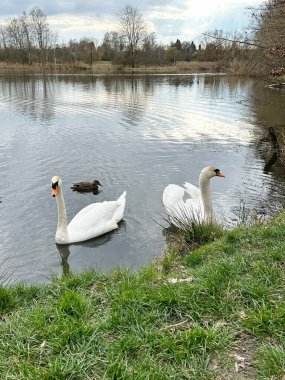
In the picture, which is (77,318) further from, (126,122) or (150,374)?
(126,122)

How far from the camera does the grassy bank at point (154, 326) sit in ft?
9.30

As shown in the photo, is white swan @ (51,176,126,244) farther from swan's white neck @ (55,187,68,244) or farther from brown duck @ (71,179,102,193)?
brown duck @ (71,179,102,193)

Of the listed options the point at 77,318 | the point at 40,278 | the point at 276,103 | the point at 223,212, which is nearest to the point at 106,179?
the point at 223,212

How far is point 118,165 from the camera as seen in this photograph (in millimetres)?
12820

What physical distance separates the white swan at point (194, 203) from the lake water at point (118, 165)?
1.38ft

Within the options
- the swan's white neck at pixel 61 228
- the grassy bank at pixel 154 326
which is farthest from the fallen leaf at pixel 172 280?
the swan's white neck at pixel 61 228

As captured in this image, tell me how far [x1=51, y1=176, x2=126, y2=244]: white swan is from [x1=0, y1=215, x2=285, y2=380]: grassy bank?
3.22 meters

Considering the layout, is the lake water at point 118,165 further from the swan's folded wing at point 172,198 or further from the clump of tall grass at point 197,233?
the clump of tall grass at point 197,233

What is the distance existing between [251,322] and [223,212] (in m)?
5.87

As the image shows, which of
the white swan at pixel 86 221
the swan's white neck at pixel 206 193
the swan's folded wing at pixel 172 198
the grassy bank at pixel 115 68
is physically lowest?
the white swan at pixel 86 221

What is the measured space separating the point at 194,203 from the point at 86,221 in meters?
Result: 2.49

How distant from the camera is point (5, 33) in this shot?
307 feet

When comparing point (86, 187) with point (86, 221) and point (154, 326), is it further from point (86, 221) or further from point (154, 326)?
point (154, 326)

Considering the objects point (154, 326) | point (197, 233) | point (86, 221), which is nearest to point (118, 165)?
point (86, 221)
